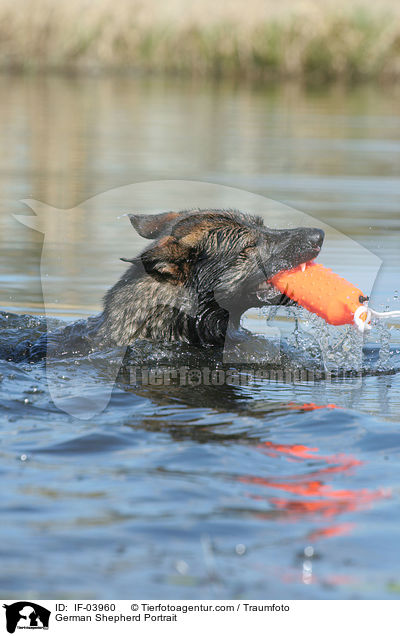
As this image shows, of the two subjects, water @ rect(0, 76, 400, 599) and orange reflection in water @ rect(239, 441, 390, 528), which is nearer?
water @ rect(0, 76, 400, 599)

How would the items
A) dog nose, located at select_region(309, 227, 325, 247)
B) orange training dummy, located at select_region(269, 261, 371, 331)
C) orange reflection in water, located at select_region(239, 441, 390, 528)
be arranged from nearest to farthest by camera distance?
1. orange reflection in water, located at select_region(239, 441, 390, 528)
2. orange training dummy, located at select_region(269, 261, 371, 331)
3. dog nose, located at select_region(309, 227, 325, 247)

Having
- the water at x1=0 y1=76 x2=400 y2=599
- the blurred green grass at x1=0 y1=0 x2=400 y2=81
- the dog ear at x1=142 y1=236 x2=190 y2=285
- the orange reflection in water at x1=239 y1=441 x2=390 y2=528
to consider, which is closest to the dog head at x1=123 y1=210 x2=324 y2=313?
the dog ear at x1=142 y1=236 x2=190 y2=285

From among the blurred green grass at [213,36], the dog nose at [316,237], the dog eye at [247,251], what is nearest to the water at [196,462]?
the dog nose at [316,237]

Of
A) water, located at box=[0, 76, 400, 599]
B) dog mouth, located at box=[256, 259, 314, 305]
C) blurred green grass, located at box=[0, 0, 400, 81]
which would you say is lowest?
water, located at box=[0, 76, 400, 599]

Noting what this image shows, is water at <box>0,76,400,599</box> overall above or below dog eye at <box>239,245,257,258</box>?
below

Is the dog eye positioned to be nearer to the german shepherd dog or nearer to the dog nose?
the german shepherd dog

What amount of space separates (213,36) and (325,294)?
2451 centimetres

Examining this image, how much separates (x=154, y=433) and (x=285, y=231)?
2140 mm

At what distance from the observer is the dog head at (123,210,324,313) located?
21.2 ft

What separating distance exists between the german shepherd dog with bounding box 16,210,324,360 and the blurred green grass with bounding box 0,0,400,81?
23.5 metres

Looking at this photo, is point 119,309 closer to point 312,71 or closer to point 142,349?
point 142,349

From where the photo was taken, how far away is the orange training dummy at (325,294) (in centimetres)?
632
